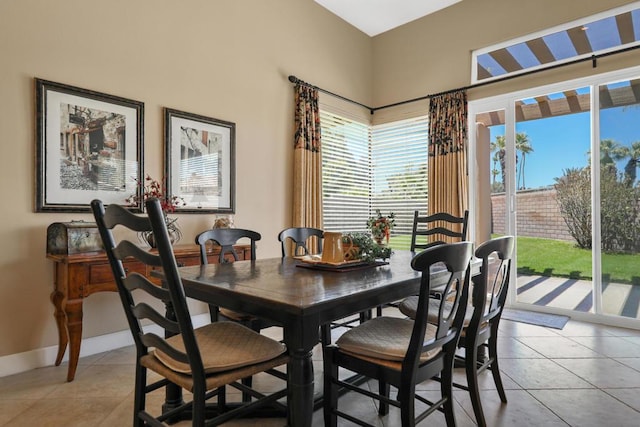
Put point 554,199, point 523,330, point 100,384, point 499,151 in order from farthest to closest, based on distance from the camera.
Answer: point 499,151 → point 554,199 → point 523,330 → point 100,384

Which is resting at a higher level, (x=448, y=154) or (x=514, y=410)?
(x=448, y=154)

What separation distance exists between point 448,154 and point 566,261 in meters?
1.66

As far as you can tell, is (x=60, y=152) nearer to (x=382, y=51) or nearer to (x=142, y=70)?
(x=142, y=70)

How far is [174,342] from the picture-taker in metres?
1.59

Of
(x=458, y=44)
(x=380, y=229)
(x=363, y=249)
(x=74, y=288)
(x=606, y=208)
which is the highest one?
(x=458, y=44)

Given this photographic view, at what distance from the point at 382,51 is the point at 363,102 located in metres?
0.78

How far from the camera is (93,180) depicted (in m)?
2.73

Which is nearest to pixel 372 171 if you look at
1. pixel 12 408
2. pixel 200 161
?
pixel 200 161

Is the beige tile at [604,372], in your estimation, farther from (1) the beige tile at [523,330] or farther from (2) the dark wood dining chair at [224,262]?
(2) the dark wood dining chair at [224,262]

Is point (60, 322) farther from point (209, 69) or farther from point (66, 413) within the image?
point (209, 69)

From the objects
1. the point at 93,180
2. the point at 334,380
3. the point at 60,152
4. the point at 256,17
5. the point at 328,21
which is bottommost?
the point at 334,380

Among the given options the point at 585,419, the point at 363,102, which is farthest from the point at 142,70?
the point at 585,419

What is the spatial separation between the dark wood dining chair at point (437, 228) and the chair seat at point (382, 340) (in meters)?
1.45

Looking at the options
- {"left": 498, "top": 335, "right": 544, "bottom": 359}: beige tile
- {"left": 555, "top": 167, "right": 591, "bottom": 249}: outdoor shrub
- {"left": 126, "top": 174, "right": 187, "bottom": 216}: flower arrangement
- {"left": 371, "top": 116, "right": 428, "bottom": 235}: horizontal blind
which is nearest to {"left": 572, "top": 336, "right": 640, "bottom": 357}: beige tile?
{"left": 498, "top": 335, "right": 544, "bottom": 359}: beige tile
